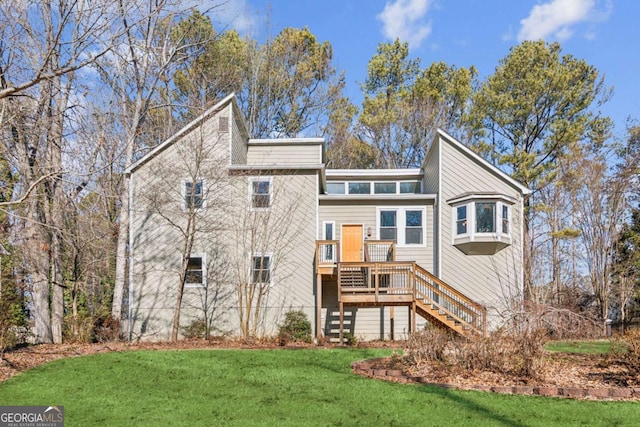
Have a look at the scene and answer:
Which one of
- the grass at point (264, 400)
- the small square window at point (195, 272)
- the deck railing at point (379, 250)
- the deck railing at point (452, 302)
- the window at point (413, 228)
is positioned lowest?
the grass at point (264, 400)

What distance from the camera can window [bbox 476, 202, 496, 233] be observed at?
17.3m

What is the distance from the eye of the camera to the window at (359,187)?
2103 centimetres

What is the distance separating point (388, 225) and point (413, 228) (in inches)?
34.7

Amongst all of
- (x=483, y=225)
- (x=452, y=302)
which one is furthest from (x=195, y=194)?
(x=483, y=225)

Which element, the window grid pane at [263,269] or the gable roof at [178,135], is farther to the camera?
the window grid pane at [263,269]

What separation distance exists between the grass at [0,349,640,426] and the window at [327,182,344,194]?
11.5 metres

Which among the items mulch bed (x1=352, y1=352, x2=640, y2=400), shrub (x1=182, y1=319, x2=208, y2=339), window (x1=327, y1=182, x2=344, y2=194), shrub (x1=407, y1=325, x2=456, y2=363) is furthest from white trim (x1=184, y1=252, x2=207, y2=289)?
shrub (x1=407, y1=325, x2=456, y2=363)

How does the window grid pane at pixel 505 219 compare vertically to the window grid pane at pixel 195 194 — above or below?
below

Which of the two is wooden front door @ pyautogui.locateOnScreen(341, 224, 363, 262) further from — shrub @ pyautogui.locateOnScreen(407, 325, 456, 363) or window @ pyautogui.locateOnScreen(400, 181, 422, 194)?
shrub @ pyautogui.locateOnScreen(407, 325, 456, 363)

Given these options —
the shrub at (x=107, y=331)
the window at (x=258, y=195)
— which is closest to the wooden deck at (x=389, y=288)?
the window at (x=258, y=195)

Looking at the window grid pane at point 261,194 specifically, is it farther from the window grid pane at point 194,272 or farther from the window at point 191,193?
the window grid pane at point 194,272

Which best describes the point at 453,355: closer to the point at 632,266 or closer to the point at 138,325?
the point at 138,325

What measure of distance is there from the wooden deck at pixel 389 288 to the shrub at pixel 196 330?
3961mm

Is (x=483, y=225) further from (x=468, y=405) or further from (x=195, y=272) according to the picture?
(x=468, y=405)
